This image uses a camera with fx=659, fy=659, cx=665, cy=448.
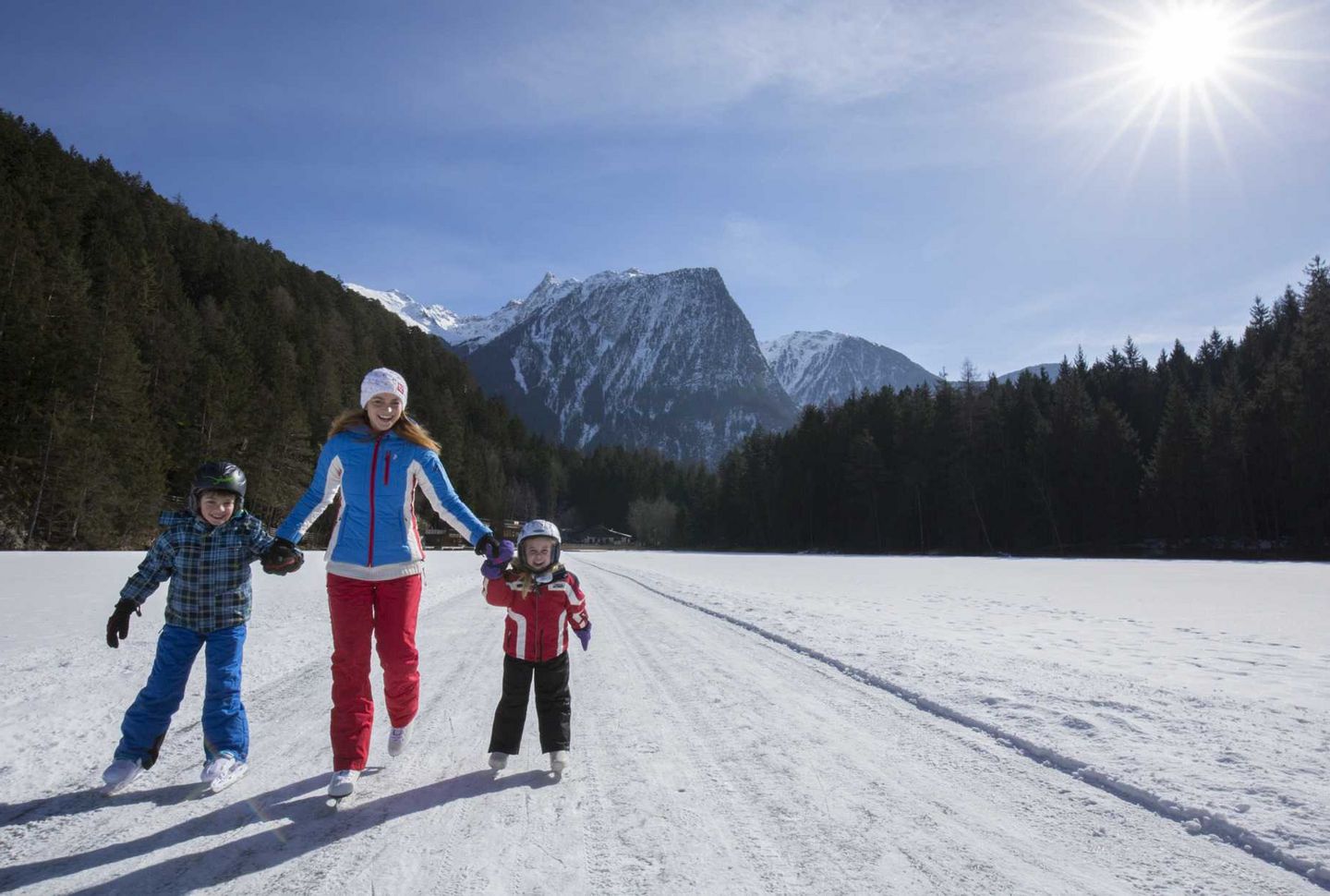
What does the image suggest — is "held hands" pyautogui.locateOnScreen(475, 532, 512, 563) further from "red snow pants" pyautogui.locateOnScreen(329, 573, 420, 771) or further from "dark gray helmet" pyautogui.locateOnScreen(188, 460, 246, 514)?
"dark gray helmet" pyautogui.locateOnScreen(188, 460, 246, 514)

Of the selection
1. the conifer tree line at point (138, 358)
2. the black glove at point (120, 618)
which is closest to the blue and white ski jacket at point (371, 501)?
the black glove at point (120, 618)

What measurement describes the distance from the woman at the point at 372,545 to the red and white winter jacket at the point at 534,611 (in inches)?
9.7

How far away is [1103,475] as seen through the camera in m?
51.8

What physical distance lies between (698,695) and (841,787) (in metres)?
2.24

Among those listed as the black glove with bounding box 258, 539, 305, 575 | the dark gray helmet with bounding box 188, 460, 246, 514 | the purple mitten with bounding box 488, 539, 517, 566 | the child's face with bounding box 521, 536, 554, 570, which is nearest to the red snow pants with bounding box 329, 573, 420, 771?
the black glove with bounding box 258, 539, 305, 575

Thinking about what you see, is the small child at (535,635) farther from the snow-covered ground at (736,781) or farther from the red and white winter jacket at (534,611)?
the snow-covered ground at (736,781)

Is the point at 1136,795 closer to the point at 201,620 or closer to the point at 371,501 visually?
the point at 371,501

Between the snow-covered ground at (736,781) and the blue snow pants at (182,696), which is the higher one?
the blue snow pants at (182,696)

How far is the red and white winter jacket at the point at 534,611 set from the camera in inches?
151

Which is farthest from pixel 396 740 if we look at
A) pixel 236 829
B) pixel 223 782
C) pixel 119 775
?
pixel 119 775

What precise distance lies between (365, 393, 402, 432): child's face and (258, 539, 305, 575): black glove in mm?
791

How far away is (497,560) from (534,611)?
37 cm

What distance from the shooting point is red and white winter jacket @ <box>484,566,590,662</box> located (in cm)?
383

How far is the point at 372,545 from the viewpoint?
3574 millimetres
